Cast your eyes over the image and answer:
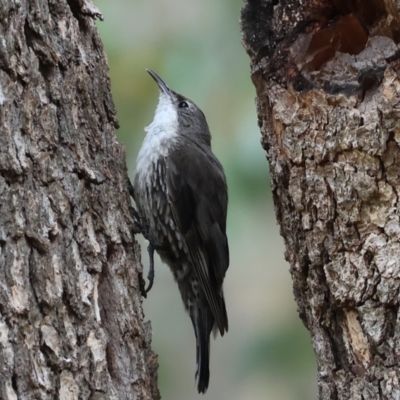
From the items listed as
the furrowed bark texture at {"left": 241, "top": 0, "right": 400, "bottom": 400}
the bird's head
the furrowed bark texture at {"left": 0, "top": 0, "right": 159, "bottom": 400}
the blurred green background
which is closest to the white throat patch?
the bird's head

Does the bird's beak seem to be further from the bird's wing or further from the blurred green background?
the bird's wing

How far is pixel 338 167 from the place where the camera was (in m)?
2.53

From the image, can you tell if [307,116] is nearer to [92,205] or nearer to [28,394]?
[92,205]

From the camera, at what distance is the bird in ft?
12.5

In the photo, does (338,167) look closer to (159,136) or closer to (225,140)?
(159,136)

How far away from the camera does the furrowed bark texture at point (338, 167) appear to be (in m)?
2.44

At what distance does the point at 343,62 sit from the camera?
2.75 meters

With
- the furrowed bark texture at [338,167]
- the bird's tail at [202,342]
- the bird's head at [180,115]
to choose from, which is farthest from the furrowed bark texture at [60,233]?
the bird's head at [180,115]

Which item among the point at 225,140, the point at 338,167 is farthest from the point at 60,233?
the point at 225,140

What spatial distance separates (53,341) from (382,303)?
111cm

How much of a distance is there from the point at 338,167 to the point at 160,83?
2.19m

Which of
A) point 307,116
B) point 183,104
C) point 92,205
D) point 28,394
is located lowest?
point 28,394

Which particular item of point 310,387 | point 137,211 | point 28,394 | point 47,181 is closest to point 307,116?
point 47,181

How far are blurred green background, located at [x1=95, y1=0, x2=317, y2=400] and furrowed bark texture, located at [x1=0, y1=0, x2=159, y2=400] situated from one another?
1.59 metres
